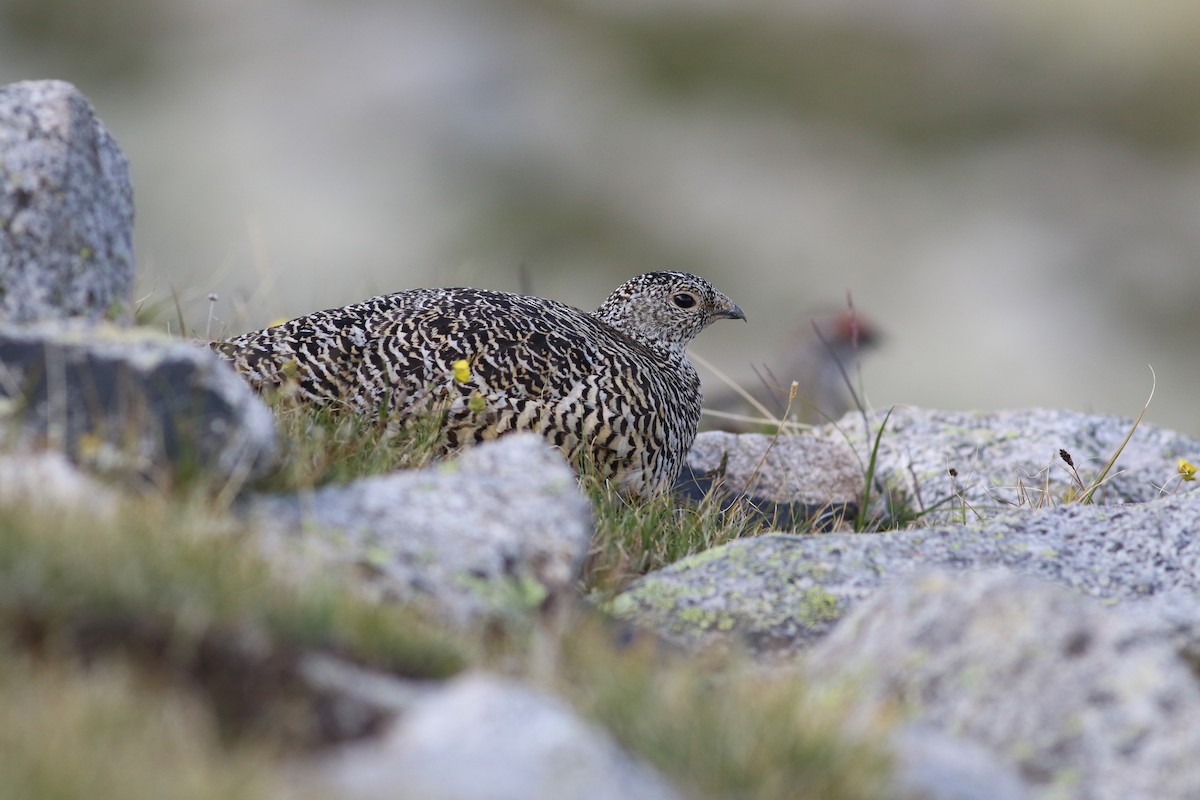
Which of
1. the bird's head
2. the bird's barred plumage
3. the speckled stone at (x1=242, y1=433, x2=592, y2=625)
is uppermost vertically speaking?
the bird's head

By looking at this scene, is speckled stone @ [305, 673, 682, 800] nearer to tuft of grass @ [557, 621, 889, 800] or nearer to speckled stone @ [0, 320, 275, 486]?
tuft of grass @ [557, 621, 889, 800]

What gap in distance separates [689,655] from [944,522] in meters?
3.05

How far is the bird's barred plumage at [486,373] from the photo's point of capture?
5.48m

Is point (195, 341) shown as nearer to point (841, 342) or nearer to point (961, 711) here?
point (961, 711)

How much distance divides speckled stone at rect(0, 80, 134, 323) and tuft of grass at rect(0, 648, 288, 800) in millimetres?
1968

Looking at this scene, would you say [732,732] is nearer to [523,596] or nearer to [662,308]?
[523,596]

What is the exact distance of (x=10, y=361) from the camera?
3.45 metres

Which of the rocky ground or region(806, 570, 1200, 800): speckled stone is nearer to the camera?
the rocky ground

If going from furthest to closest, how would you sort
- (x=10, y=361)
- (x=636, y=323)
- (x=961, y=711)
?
1. (x=636, y=323)
2. (x=10, y=361)
3. (x=961, y=711)

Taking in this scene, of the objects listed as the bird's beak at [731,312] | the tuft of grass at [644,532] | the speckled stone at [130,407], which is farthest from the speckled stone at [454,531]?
the bird's beak at [731,312]

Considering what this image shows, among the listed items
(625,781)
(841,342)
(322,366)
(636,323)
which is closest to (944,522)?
(636,323)

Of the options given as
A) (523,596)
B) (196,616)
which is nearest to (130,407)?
(196,616)

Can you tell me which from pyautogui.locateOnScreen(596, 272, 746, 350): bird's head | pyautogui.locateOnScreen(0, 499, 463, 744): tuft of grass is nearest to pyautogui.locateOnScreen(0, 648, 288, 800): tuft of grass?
pyautogui.locateOnScreen(0, 499, 463, 744): tuft of grass

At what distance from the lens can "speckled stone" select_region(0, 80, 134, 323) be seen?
4074 millimetres
